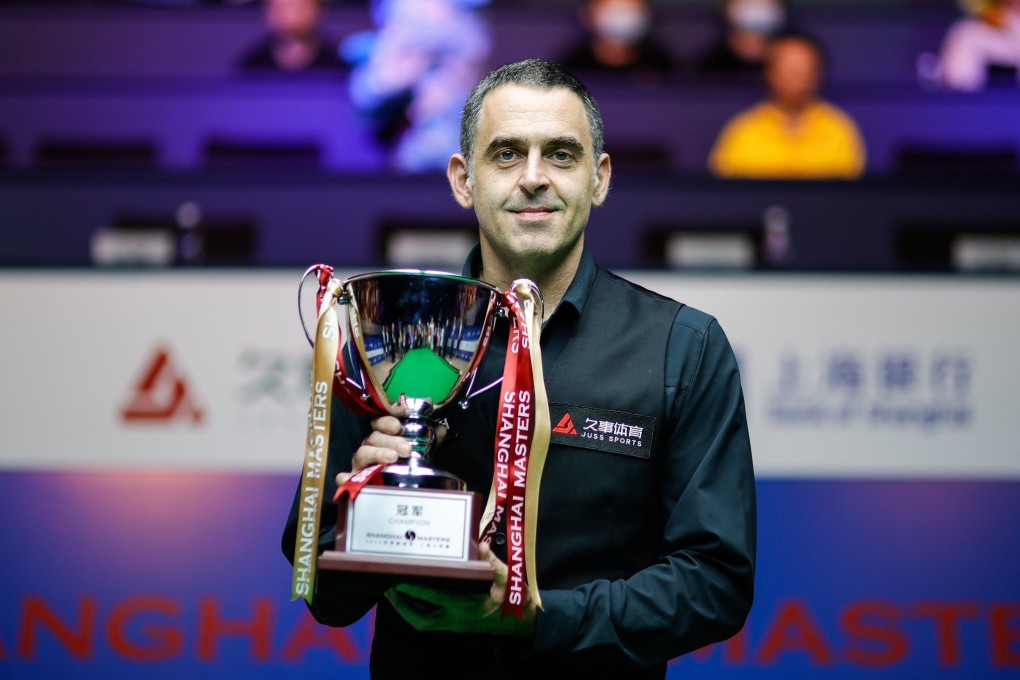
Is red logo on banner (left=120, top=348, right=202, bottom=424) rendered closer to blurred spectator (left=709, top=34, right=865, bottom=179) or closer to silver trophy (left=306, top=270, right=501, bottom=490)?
silver trophy (left=306, top=270, right=501, bottom=490)

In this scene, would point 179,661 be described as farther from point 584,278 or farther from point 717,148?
point 717,148

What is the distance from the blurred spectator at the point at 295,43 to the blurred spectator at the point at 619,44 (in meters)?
1.02

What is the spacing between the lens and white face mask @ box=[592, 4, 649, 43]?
4.49 meters

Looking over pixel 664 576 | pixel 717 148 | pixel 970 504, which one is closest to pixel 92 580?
pixel 664 576

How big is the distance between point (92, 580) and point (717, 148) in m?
2.99

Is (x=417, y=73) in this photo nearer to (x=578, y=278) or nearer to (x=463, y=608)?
(x=578, y=278)

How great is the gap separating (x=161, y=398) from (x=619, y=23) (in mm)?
2851

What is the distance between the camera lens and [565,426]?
3.98 feet

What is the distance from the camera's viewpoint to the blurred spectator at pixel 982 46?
4.50 m

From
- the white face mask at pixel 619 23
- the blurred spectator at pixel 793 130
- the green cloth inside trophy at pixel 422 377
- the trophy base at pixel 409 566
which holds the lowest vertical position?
the trophy base at pixel 409 566

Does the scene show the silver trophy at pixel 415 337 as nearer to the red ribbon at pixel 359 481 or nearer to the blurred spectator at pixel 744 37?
the red ribbon at pixel 359 481

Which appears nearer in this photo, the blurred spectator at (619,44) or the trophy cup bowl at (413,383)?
the trophy cup bowl at (413,383)

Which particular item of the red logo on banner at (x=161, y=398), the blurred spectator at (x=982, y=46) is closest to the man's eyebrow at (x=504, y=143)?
the red logo on banner at (x=161, y=398)

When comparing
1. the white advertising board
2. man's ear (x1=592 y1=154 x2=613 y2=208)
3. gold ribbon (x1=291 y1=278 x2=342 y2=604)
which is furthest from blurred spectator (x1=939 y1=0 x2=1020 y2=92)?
gold ribbon (x1=291 y1=278 x2=342 y2=604)
